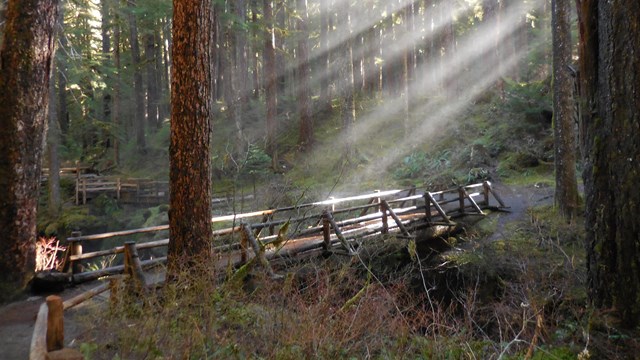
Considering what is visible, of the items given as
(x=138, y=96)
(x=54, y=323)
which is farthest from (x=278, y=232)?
(x=138, y=96)

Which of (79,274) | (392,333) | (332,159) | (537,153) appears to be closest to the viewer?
(392,333)

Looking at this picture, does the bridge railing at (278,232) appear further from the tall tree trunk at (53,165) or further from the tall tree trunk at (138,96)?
the tall tree trunk at (138,96)

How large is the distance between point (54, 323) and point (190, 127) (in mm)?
3793

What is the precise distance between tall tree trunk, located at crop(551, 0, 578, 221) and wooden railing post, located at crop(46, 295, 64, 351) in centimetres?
1162

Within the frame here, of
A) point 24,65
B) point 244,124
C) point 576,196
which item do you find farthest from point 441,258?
point 244,124

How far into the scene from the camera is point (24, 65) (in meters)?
7.36

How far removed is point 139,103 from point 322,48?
14.7 m

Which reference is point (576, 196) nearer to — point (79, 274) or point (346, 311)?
point (346, 311)

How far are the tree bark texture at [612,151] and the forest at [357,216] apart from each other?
20 mm

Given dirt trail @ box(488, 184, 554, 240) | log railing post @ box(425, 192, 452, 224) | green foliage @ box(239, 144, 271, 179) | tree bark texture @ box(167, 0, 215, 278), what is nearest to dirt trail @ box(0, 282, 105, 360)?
tree bark texture @ box(167, 0, 215, 278)

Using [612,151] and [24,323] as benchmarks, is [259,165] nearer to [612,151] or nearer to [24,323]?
[24,323]

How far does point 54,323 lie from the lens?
3.86 meters

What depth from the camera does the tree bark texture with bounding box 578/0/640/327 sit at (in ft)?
14.1

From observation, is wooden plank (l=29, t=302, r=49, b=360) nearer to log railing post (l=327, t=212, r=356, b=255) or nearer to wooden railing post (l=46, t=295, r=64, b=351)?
wooden railing post (l=46, t=295, r=64, b=351)
